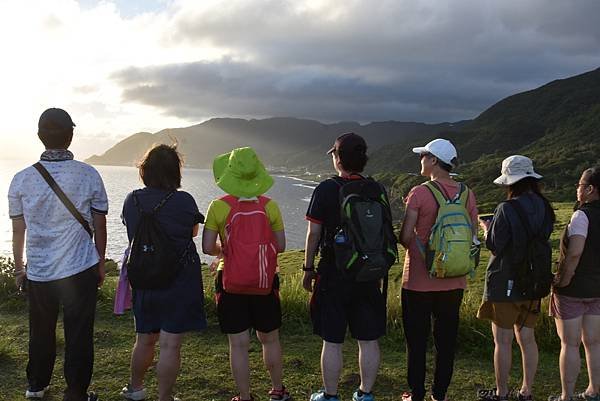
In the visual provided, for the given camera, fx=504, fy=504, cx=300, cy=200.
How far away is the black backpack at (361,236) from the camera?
379cm

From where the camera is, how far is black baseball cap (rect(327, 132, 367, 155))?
395 cm

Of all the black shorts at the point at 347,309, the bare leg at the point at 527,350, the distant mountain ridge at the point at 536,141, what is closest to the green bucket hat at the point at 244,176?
the black shorts at the point at 347,309

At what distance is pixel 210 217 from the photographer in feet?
12.6

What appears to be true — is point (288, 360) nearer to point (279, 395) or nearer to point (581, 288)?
point (279, 395)

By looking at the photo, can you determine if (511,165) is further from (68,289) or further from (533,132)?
(533,132)

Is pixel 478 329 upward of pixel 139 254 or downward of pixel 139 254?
downward

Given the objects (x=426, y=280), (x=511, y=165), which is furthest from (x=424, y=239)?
(x=511, y=165)

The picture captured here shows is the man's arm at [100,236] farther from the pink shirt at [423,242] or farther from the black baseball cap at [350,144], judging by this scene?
the pink shirt at [423,242]

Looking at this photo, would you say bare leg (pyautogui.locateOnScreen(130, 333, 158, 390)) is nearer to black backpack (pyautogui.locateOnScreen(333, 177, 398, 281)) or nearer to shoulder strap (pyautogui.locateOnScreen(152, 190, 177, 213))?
shoulder strap (pyautogui.locateOnScreen(152, 190, 177, 213))

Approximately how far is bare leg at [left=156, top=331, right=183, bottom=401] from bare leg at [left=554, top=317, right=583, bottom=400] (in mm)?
3173

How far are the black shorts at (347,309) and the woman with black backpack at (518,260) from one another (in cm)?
99

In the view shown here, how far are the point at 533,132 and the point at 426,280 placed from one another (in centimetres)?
16744

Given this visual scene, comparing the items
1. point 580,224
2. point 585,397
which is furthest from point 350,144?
point 585,397

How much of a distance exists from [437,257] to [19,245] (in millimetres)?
3238
